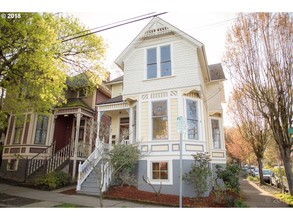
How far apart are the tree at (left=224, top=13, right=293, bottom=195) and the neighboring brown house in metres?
Answer: 9.17

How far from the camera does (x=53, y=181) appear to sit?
417 inches

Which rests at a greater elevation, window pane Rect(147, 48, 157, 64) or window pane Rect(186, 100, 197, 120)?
window pane Rect(147, 48, 157, 64)

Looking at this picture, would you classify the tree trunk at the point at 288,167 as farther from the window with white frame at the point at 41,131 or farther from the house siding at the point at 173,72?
the window with white frame at the point at 41,131

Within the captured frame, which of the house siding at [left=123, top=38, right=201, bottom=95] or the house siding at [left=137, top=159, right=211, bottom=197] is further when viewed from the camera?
the house siding at [left=123, top=38, right=201, bottom=95]

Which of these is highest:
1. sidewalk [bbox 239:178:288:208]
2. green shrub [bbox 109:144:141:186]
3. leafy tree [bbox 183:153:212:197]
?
green shrub [bbox 109:144:141:186]

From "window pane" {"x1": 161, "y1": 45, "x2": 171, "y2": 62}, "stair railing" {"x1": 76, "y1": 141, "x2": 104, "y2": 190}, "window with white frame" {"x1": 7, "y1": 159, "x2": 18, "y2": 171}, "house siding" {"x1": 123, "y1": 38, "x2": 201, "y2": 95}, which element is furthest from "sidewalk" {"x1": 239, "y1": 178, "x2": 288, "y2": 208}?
"window with white frame" {"x1": 7, "y1": 159, "x2": 18, "y2": 171}

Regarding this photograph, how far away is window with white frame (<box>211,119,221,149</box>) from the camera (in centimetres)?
1265

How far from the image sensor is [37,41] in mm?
7672

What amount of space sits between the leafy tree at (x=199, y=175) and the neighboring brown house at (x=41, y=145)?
608 centimetres

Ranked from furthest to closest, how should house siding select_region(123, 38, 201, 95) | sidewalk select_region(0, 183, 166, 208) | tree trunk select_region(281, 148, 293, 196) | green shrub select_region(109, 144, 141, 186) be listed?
house siding select_region(123, 38, 201, 95) → tree trunk select_region(281, 148, 293, 196) → green shrub select_region(109, 144, 141, 186) → sidewalk select_region(0, 183, 166, 208)

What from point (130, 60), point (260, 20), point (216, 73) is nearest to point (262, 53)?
point (260, 20)

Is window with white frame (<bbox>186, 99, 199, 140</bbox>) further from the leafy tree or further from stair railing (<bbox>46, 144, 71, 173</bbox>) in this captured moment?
stair railing (<bbox>46, 144, 71, 173</bbox>)

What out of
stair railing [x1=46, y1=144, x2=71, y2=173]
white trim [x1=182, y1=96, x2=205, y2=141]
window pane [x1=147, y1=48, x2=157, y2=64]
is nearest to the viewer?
white trim [x1=182, y1=96, x2=205, y2=141]

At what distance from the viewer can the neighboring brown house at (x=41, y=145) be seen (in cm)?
1254
